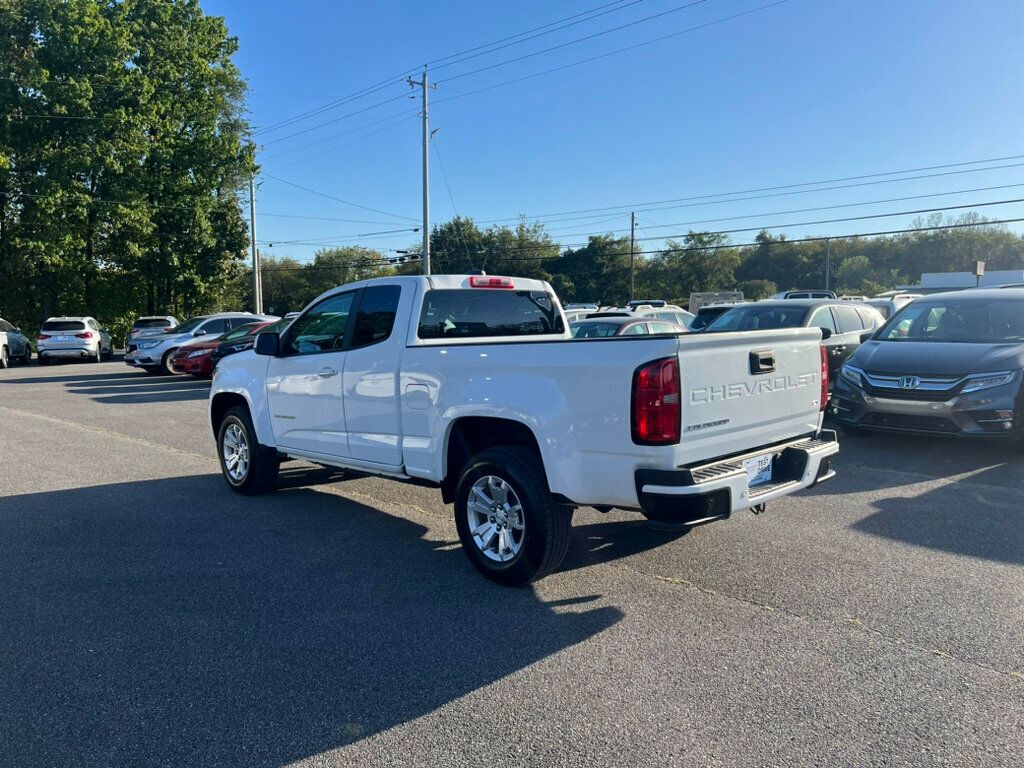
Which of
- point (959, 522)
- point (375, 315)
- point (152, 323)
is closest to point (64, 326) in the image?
point (152, 323)

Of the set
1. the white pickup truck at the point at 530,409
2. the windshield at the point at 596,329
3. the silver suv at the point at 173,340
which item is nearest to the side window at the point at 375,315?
the white pickup truck at the point at 530,409

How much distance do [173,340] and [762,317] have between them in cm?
1604

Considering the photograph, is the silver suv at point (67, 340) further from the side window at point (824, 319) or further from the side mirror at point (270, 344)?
the side window at point (824, 319)

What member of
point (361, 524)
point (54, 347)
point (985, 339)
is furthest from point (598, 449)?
point (54, 347)

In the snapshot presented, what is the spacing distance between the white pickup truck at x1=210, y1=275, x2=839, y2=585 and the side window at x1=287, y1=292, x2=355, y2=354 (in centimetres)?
1

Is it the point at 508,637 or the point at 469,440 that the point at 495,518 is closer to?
the point at 469,440

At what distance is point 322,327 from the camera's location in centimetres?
611

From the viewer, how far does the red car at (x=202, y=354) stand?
1895 centimetres

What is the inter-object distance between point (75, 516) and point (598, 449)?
4752mm

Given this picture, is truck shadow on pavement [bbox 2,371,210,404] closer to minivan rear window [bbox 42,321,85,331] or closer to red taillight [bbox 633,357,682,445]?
minivan rear window [bbox 42,321,85,331]

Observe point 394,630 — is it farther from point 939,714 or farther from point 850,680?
point 939,714

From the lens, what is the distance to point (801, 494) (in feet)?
21.1

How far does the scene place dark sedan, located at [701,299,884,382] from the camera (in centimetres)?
1054

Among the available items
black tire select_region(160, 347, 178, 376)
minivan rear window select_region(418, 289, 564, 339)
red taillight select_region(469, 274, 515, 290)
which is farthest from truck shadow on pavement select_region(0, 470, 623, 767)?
black tire select_region(160, 347, 178, 376)
